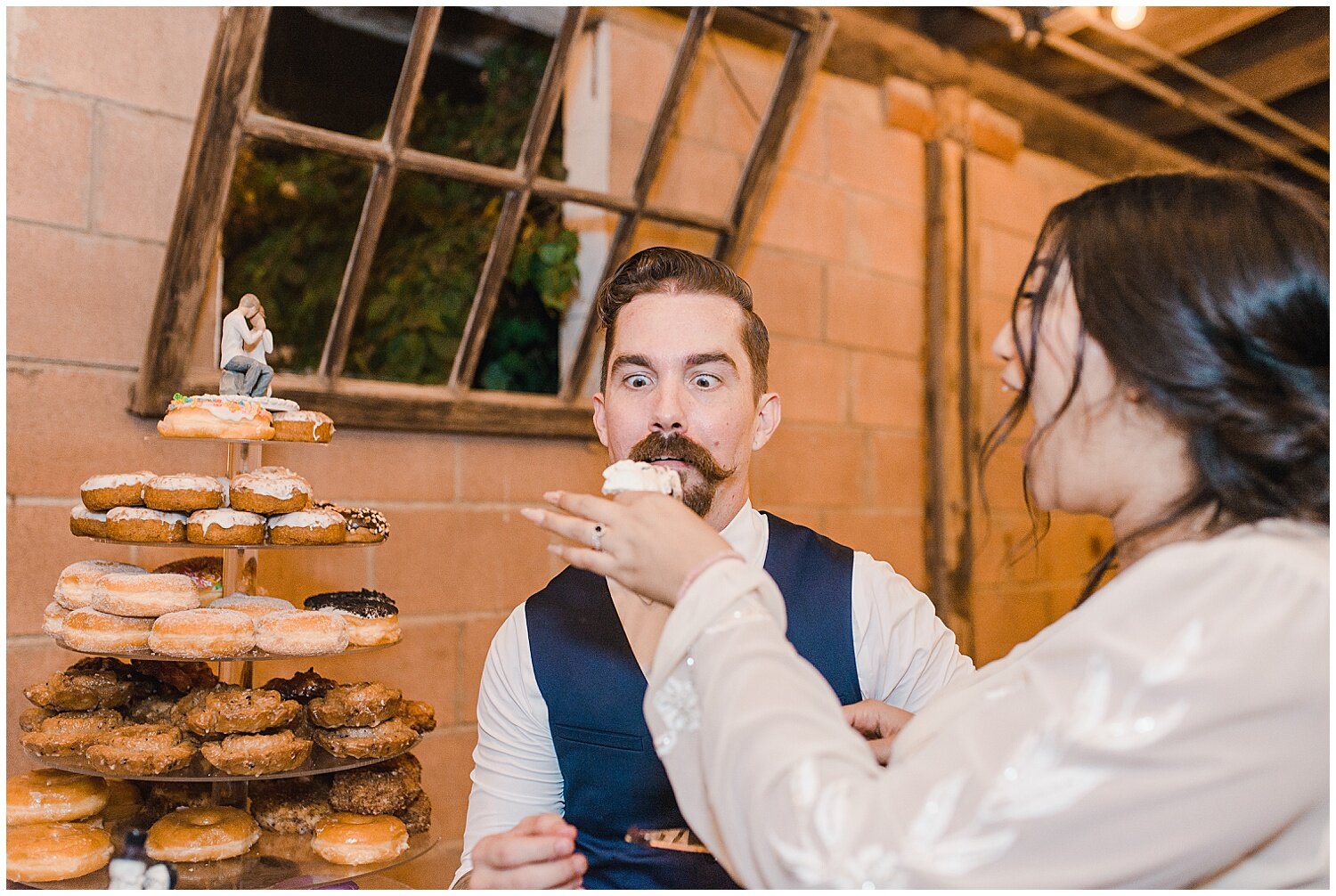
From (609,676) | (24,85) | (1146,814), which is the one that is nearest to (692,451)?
(609,676)

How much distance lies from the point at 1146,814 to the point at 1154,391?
0.37m

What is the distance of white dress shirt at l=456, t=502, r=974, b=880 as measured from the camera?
1.51 m

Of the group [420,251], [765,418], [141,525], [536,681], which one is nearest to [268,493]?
[141,525]

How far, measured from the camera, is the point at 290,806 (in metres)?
1.66

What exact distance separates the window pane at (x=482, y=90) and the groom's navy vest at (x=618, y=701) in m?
1.41

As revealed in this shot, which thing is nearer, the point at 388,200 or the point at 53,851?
the point at 53,851

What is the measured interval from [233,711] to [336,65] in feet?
4.97

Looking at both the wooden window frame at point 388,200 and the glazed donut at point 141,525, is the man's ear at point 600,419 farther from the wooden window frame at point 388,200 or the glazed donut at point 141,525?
the wooden window frame at point 388,200

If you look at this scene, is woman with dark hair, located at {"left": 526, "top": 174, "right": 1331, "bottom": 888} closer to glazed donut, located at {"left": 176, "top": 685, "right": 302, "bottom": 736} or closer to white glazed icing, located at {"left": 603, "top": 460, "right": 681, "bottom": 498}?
white glazed icing, located at {"left": 603, "top": 460, "right": 681, "bottom": 498}

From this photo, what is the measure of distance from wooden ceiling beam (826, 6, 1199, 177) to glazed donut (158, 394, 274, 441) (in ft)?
6.99

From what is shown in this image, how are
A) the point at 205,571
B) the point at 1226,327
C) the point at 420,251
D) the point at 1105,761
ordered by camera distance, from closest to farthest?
the point at 1105,761 → the point at 1226,327 → the point at 205,571 → the point at 420,251

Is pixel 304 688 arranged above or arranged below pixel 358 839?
above

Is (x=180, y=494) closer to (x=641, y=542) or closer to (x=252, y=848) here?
(x=252, y=848)

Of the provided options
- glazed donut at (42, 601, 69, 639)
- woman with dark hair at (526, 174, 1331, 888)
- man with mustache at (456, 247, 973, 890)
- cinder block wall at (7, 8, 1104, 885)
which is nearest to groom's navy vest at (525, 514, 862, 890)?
man with mustache at (456, 247, 973, 890)
